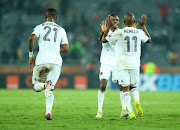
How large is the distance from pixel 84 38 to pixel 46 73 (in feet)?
70.8

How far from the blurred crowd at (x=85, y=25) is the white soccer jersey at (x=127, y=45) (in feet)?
59.0

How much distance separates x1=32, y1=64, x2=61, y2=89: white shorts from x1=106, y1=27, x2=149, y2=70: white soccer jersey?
1.33 meters

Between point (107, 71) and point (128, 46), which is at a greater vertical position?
point (128, 46)

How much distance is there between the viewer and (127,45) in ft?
27.8

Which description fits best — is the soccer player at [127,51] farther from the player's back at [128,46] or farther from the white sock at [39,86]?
the white sock at [39,86]

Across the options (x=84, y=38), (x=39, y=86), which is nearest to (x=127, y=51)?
(x=39, y=86)

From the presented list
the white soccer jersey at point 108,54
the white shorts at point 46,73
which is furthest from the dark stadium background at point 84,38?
the white shorts at point 46,73

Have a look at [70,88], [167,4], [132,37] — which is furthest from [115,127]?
[167,4]

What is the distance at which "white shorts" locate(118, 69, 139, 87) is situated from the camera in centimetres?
841

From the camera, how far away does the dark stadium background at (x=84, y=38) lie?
2431 cm

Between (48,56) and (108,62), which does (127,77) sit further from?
(48,56)

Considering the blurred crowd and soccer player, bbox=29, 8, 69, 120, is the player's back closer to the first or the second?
soccer player, bbox=29, 8, 69, 120

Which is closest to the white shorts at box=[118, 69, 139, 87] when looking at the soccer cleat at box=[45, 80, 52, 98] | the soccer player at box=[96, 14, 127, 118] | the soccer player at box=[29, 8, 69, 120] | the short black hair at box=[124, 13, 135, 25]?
the soccer player at box=[96, 14, 127, 118]

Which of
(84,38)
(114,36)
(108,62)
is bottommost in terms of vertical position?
(108,62)
